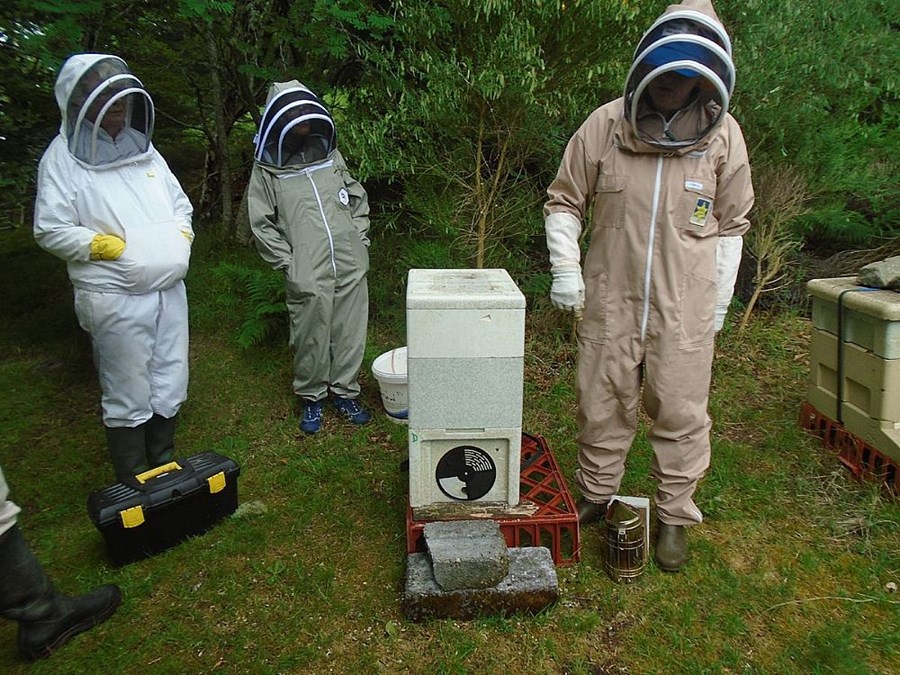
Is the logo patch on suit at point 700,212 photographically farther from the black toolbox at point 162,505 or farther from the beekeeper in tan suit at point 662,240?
the black toolbox at point 162,505

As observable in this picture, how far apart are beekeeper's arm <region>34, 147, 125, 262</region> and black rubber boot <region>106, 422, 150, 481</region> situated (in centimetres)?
84

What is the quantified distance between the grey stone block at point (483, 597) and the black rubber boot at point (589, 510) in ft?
1.69

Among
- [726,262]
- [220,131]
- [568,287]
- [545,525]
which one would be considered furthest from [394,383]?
[220,131]

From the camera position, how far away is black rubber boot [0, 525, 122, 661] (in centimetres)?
204

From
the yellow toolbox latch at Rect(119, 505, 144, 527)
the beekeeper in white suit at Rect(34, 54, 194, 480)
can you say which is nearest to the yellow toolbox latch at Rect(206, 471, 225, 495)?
the yellow toolbox latch at Rect(119, 505, 144, 527)

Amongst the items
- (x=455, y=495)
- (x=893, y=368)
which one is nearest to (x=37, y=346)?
(x=455, y=495)

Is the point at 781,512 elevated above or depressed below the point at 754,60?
below

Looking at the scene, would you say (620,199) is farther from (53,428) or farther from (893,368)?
(53,428)

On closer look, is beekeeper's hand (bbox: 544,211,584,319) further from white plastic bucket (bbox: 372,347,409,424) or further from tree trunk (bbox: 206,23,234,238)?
tree trunk (bbox: 206,23,234,238)

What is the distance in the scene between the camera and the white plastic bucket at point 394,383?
3.84 meters

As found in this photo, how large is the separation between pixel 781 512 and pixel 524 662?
1.64m

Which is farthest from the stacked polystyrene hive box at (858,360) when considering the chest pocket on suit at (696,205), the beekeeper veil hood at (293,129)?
the beekeeper veil hood at (293,129)

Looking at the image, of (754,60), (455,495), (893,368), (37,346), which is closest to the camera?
(455,495)

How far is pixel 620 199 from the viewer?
7.89 feet
